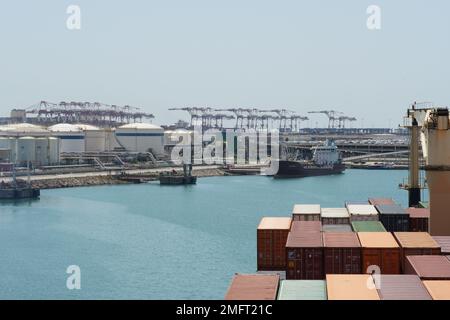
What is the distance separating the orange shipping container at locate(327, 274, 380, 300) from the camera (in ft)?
19.8

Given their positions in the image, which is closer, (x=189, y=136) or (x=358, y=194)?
(x=358, y=194)

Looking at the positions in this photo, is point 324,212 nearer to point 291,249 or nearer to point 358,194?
point 291,249

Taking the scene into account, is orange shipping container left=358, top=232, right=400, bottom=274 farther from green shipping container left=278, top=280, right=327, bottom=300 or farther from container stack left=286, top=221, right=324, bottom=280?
green shipping container left=278, top=280, right=327, bottom=300

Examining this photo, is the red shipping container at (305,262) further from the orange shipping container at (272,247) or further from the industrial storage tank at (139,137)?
the industrial storage tank at (139,137)

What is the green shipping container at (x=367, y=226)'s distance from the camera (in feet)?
38.4

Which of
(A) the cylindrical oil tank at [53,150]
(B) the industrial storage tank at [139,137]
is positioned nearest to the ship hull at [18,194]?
(A) the cylindrical oil tank at [53,150]

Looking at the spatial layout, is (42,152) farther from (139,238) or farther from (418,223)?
(418,223)

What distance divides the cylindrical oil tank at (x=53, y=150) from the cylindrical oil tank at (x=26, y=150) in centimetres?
124

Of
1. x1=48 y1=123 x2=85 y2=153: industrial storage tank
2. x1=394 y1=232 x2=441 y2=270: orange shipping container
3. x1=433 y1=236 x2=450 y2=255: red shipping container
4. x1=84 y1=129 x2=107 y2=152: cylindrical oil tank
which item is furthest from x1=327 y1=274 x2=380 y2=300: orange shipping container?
x1=84 y1=129 x2=107 y2=152: cylindrical oil tank

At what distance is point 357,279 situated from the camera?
684 centimetres

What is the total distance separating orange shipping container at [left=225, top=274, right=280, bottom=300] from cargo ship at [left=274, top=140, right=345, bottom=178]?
39770 millimetres

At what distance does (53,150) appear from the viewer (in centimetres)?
4772
